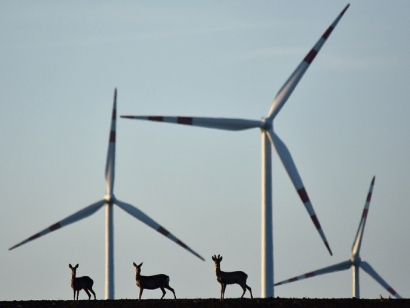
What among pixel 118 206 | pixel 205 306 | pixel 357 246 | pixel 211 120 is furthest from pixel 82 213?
pixel 205 306

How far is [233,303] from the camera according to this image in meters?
55.4

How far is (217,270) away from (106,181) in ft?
89.3

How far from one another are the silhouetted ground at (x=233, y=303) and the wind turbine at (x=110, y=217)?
1702cm

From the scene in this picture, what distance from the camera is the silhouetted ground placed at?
54772mm

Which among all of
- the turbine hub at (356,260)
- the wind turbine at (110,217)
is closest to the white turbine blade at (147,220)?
the wind turbine at (110,217)

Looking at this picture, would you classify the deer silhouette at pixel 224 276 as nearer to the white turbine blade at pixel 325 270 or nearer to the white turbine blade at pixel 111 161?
the white turbine blade at pixel 111 161

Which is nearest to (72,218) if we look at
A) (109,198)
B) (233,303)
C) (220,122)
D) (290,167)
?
(109,198)

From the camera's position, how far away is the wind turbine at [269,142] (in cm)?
6638

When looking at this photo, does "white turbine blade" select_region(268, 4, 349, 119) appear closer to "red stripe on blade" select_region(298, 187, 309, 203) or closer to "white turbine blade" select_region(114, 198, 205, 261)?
"red stripe on blade" select_region(298, 187, 309, 203)

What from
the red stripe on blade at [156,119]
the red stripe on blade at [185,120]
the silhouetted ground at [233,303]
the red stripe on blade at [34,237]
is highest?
the red stripe on blade at [185,120]

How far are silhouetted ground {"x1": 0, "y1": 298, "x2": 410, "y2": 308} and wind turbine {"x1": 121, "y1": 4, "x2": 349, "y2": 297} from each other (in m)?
6.50

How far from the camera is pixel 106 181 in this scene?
3366 inches

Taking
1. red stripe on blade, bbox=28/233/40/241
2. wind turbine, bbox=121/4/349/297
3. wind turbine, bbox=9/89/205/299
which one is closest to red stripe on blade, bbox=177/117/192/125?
wind turbine, bbox=121/4/349/297

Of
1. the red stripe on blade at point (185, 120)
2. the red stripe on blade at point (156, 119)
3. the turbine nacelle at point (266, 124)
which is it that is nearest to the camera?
the red stripe on blade at point (156, 119)
